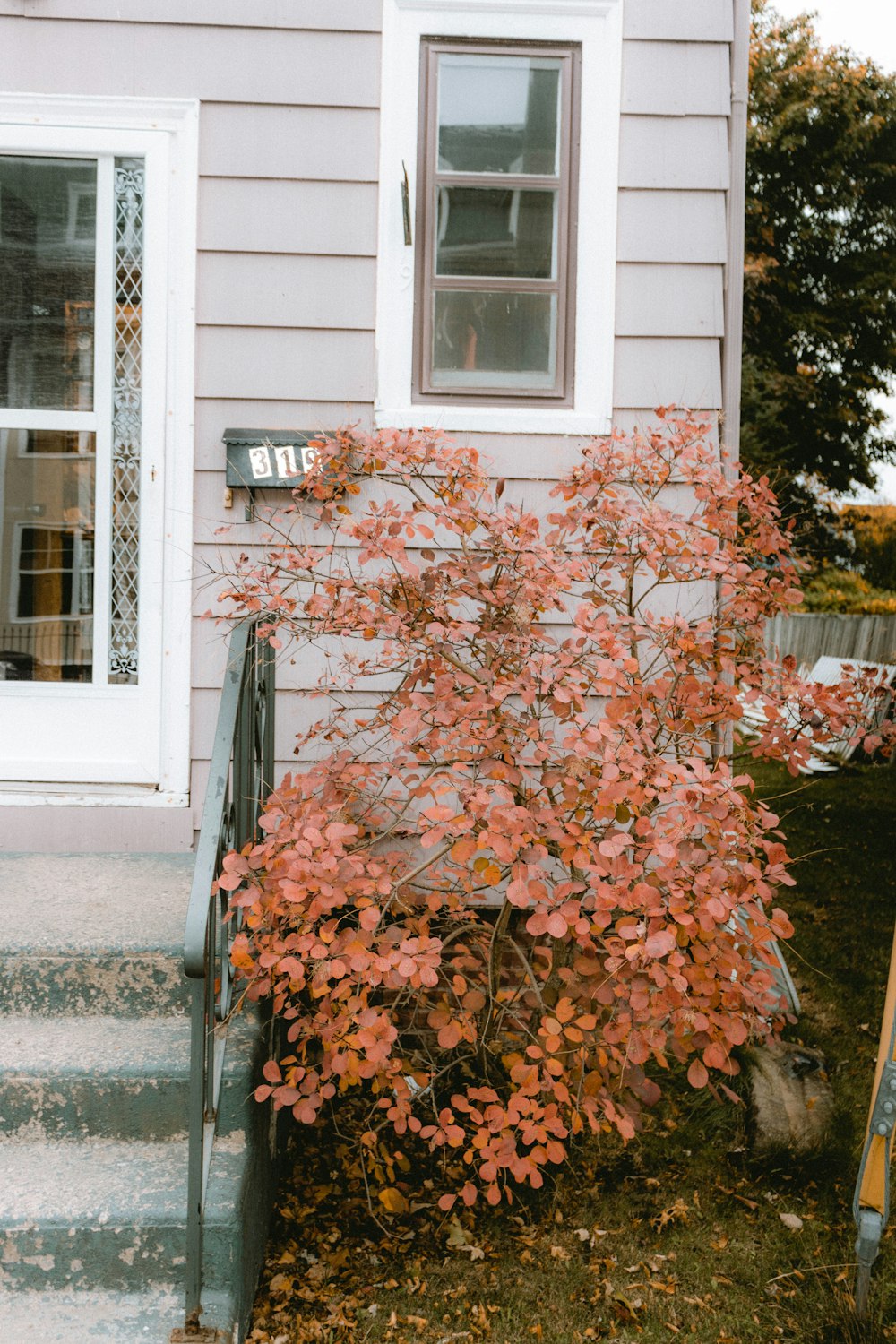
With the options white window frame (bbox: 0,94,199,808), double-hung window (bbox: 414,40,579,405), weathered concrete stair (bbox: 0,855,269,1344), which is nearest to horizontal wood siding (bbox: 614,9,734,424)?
double-hung window (bbox: 414,40,579,405)

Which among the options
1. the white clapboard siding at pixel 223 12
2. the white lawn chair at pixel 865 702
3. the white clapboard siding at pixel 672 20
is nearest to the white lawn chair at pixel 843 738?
the white lawn chair at pixel 865 702

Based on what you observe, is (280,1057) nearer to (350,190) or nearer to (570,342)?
(570,342)

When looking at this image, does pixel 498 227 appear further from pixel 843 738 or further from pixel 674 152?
pixel 843 738

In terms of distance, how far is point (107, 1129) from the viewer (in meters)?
2.62

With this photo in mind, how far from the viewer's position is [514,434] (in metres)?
3.67

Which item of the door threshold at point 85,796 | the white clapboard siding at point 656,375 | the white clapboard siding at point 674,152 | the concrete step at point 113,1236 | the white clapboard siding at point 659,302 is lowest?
the concrete step at point 113,1236

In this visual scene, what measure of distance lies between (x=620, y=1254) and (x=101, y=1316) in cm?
135

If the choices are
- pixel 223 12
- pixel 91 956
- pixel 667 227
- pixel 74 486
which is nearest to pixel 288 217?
pixel 223 12

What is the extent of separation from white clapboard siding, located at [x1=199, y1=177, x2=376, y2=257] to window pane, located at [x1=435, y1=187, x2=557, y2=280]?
31cm

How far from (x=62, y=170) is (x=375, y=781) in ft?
8.06

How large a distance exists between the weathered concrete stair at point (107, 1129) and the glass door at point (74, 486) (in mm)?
593

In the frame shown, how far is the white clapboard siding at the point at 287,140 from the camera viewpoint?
3625 mm

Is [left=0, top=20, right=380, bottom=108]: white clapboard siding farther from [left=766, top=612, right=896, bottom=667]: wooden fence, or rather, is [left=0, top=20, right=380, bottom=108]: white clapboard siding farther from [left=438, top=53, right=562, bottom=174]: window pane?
[left=766, top=612, right=896, bottom=667]: wooden fence

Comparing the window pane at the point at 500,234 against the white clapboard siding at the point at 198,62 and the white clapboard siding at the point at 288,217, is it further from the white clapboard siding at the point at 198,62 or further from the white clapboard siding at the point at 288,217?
the white clapboard siding at the point at 198,62
